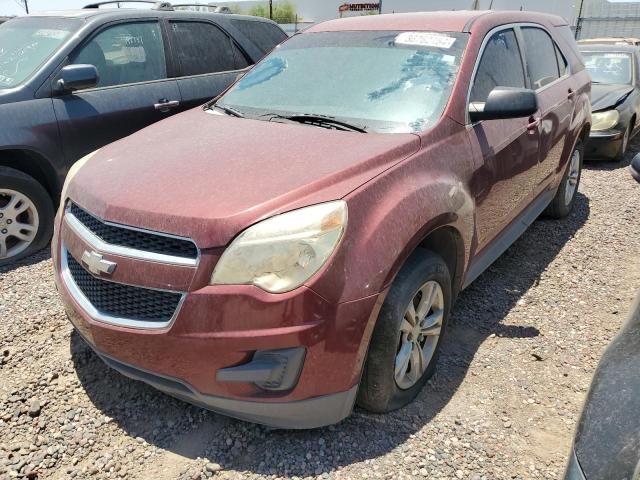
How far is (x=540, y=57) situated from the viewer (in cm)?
406

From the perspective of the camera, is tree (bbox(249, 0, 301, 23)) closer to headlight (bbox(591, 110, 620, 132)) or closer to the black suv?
headlight (bbox(591, 110, 620, 132))

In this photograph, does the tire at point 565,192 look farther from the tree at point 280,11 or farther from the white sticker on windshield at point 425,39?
the tree at point 280,11

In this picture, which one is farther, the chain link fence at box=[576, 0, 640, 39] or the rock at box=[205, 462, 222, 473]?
the chain link fence at box=[576, 0, 640, 39]

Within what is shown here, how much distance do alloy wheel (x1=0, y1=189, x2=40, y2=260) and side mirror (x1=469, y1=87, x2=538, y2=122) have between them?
325 cm

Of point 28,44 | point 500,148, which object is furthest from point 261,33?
point 500,148

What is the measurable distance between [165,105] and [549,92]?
3139 mm

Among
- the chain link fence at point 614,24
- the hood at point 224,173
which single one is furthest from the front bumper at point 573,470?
the chain link fence at point 614,24

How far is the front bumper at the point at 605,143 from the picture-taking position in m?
7.03

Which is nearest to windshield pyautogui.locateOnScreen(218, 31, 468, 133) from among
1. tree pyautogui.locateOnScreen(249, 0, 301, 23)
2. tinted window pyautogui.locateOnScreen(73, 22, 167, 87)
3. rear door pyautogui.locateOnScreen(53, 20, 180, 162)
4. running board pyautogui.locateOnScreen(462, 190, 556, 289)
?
running board pyautogui.locateOnScreen(462, 190, 556, 289)

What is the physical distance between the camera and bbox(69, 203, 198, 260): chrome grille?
2006 mm

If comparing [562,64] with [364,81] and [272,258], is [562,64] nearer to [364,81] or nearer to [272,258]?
[364,81]

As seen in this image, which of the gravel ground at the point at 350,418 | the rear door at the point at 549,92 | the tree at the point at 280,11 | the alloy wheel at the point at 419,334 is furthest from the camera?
the tree at the point at 280,11

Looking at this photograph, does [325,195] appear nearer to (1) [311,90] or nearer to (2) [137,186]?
(2) [137,186]

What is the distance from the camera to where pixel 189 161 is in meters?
2.44
